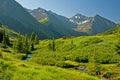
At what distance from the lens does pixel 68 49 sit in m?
180

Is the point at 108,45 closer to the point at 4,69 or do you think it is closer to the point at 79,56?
the point at 79,56

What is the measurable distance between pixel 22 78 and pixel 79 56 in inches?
3939

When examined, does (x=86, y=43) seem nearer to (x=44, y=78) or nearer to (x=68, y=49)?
(x=68, y=49)

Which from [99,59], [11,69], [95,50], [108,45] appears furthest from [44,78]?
[108,45]

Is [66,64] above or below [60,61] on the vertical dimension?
below

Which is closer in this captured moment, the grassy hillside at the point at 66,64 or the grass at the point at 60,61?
the grass at the point at 60,61

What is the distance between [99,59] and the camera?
446 ft

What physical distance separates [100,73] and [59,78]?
4310cm

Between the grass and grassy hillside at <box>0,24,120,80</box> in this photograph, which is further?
grassy hillside at <box>0,24,120,80</box>

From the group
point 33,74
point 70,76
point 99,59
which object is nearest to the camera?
point 33,74

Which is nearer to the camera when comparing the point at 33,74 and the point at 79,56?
the point at 33,74

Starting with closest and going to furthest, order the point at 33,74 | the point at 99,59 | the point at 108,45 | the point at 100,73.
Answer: the point at 33,74 < the point at 100,73 < the point at 99,59 < the point at 108,45

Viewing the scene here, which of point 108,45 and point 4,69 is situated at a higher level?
point 108,45

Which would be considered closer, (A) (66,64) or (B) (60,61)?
(A) (66,64)
